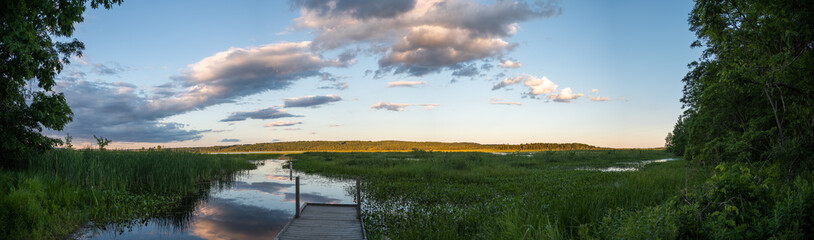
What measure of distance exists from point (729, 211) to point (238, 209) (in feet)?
57.7

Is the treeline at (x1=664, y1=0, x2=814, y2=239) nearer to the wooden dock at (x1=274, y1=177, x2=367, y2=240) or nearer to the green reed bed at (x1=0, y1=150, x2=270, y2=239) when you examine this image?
the wooden dock at (x1=274, y1=177, x2=367, y2=240)

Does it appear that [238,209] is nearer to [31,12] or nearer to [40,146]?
[40,146]

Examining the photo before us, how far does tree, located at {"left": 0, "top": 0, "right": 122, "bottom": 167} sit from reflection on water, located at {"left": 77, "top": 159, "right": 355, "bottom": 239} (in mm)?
6278

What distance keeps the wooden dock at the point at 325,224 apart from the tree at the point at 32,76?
10.8 meters

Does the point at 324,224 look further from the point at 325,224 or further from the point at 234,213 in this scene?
the point at 234,213

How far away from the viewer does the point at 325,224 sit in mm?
11781

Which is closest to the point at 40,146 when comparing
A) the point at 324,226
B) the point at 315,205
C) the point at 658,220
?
the point at 315,205

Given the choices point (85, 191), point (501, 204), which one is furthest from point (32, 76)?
point (501, 204)

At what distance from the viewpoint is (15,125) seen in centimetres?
1512

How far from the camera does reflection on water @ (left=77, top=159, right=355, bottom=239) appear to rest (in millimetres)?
12868

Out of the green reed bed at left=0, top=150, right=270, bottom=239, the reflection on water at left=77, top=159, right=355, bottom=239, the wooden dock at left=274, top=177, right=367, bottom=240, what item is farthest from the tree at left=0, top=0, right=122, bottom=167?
the wooden dock at left=274, top=177, right=367, bottom=240

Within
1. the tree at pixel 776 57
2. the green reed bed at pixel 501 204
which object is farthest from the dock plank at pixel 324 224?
the tree at pixel 776 57

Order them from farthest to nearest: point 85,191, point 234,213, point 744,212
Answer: point 234,213, point 85,191, point 744,212

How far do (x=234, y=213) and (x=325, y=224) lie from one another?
7000 millimetres
